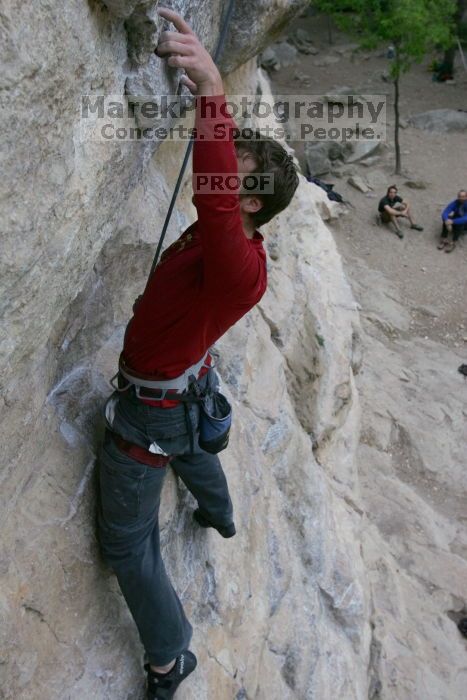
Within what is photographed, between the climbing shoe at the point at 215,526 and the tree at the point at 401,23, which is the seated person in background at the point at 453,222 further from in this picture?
the climbing shoe at the point at 215,526

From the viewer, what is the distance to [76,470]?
9.20 feet

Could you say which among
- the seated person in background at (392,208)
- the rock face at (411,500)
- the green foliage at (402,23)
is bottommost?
the rock face at (411,500)

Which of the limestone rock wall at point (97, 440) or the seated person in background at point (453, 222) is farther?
the seated person in background at point (453, 222)

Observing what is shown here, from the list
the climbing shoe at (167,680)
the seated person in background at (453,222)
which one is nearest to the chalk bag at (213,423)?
the climbing shoe at (167,680)

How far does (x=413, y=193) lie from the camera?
1504 cm

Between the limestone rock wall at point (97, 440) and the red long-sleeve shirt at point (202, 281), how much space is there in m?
0.33

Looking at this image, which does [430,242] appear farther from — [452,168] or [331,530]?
[331,530]

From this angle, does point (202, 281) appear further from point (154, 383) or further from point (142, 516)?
point (142, 516)

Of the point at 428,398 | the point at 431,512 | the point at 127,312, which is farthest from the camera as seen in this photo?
the point at 428,398

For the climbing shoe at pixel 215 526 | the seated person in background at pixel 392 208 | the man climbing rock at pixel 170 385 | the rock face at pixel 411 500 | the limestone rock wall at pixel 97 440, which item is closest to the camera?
the limestone rock wall at pixel 97 440

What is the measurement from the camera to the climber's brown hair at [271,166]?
2273 millimetres

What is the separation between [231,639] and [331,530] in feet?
6.34

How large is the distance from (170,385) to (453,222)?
39.2 ft

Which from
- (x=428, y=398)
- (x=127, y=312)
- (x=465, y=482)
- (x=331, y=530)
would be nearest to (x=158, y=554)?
(x=127, y=312)
